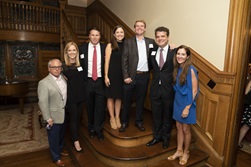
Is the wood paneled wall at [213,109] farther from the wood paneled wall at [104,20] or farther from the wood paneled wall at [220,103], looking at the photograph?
the wood paneled wall at [104,20]

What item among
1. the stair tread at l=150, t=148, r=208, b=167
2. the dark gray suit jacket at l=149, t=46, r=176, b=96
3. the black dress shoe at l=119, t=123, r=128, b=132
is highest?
the dark gray suit jacket at l=149, t=46, r=176, b=96

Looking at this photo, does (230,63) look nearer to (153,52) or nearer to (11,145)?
(153,52)

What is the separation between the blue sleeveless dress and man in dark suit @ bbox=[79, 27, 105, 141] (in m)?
1.01

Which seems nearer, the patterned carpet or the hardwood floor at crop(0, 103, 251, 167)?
the hardwood floor at crop(0, 103, 251, 167)

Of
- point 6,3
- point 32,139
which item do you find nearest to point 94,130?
point 32,139

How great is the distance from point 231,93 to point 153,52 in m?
1.10

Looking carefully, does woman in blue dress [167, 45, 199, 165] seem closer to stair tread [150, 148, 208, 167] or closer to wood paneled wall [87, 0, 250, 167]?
stair tread [150, 148, 208, 167]

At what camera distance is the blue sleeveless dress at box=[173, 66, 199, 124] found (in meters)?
2.19

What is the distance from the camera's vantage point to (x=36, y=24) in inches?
232

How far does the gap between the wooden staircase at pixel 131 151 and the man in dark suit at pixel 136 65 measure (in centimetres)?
18

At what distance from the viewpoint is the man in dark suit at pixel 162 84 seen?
7.88ft

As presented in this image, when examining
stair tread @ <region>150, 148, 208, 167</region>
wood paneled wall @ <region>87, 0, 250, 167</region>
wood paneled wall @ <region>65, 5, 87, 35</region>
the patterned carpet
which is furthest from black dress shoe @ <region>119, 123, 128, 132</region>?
wood paneled wall @ <region>65, 5, 87, 35</region>

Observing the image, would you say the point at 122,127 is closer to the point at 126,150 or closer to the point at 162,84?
the point at 126,150

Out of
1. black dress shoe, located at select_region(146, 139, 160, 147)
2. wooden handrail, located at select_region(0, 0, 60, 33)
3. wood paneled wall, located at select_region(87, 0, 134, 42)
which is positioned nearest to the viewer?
black dress shoe, located at select_region(146, 139, 160, 147)
